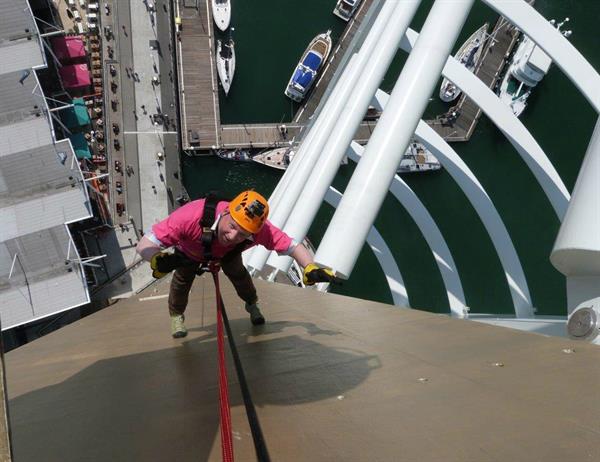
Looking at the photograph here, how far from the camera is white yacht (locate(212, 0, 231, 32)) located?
36312mm

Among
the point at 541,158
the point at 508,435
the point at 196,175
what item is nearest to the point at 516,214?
the point at 541,158

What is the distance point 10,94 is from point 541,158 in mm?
27801

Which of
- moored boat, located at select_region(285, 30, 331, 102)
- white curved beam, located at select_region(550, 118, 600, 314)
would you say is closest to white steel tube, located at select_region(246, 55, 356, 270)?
white curved beam, located at select_region(550, 118, 600, 314)

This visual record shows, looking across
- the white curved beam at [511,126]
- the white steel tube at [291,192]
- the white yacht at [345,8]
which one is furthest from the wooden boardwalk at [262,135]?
the white steel tube at [291,192]

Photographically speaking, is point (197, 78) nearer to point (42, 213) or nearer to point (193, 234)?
point (42, 213)

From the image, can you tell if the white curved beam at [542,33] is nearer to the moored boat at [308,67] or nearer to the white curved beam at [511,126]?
the white curved beam at [511,126]

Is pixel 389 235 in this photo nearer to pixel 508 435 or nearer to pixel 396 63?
pixel 396 63

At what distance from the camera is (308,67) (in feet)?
119

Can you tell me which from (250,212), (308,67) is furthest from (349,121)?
(308,67)

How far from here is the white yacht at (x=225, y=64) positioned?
35906 millimetres

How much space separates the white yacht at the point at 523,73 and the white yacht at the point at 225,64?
19.9 m

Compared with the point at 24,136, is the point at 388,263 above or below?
below

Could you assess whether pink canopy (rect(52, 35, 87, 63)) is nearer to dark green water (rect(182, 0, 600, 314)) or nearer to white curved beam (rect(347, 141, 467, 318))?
dark green water (rect(182, 0, 600, 314))

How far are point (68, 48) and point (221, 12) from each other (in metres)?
Result: 10.9
